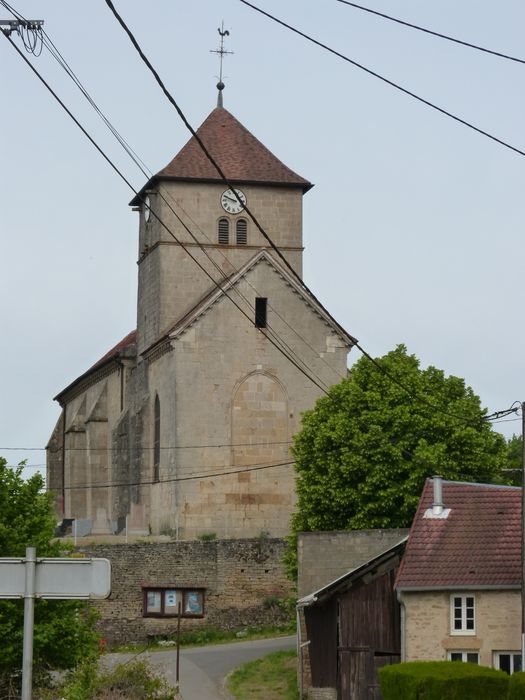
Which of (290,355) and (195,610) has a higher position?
(290,355)

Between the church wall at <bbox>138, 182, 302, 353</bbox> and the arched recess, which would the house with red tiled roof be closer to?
the arched recess

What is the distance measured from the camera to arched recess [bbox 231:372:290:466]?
59938mm

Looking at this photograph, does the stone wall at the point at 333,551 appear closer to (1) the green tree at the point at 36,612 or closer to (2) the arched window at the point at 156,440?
(1) the green tree at the point at 36,612

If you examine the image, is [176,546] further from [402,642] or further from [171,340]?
[402,642]

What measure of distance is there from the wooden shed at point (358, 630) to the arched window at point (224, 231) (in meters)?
25.8

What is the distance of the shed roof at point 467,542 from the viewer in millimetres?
36250

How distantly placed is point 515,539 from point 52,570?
24.9 m

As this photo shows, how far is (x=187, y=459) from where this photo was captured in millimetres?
59531

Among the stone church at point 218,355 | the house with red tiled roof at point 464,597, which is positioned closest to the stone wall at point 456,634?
the house with red tiled roof at point 464,597

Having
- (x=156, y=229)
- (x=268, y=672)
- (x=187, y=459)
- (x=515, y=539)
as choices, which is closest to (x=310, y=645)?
(x=268, y=672)

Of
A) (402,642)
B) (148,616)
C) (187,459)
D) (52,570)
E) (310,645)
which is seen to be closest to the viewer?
(52,570)

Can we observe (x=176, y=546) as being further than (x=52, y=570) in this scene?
Yes

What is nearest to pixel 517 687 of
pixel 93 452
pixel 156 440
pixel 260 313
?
pixel 260 313

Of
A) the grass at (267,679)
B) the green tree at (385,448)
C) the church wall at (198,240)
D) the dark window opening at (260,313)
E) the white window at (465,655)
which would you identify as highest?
the church wall at (198,240)
